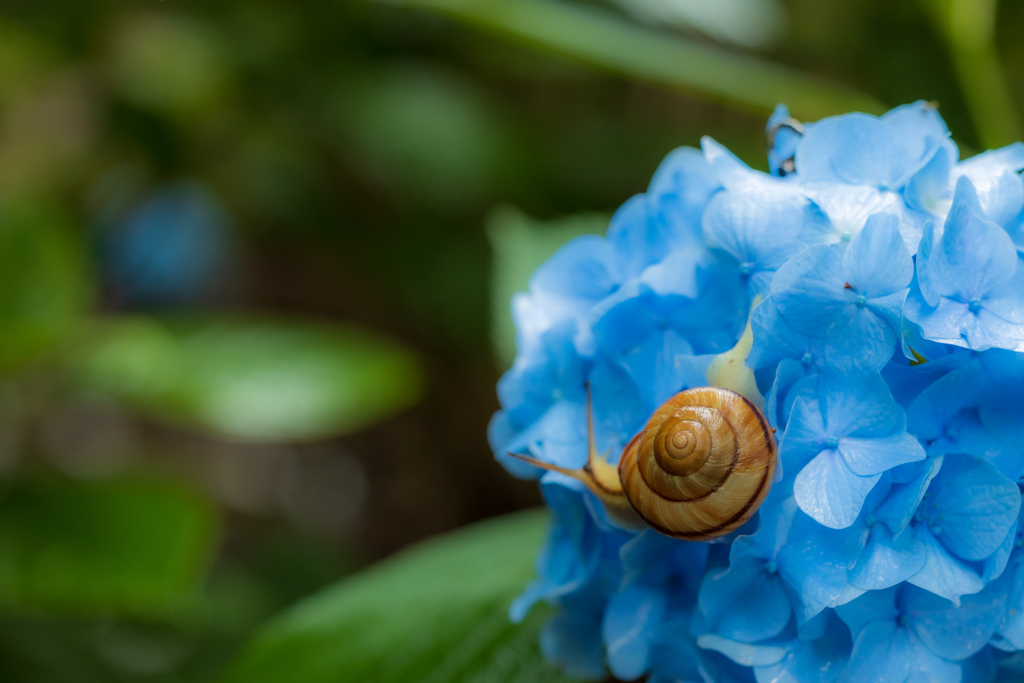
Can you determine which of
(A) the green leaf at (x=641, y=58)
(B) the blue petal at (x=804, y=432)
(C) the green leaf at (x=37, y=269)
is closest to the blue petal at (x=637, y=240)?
(B) the blue petal at (x=804, y=432)

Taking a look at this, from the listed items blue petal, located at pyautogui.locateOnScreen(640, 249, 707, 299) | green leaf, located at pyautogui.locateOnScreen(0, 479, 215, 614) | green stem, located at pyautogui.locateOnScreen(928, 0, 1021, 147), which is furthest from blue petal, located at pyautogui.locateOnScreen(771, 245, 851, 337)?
green leaf, located at pyautogui.locateOnScreen(0, 479, 215, 614)

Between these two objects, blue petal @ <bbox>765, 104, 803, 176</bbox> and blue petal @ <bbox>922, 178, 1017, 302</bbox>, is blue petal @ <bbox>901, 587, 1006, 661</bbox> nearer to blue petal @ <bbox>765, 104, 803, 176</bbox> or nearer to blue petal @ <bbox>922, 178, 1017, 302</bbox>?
blue petal @ <bbox>922, 178, 1017, 302</bbox>

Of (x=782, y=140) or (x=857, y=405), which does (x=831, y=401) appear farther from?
(x=782, y=140)

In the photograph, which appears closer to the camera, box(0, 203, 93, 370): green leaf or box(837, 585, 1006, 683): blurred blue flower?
box(837, 585, 1006, 683): blurred blue flower

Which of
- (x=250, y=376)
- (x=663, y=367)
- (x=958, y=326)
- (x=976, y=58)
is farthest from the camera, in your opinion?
(x=250, y=376)

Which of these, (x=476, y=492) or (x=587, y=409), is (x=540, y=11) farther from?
(x=476, y=492)

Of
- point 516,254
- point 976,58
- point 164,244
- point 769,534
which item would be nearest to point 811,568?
point 769,534

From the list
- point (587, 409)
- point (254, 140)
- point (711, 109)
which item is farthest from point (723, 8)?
point (254, 140)
